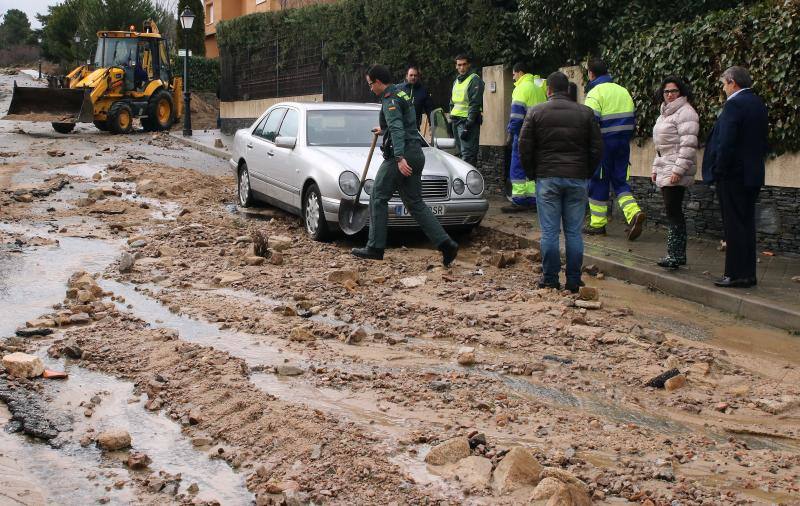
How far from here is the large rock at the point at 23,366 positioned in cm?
588

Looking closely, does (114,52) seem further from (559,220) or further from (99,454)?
(99,454)

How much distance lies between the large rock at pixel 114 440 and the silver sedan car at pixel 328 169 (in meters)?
5.84

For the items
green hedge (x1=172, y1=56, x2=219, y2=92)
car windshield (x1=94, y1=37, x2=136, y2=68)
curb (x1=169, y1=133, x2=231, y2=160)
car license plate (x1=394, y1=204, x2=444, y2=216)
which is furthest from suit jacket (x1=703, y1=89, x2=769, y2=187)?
green hedge (x1=172, y1=56, x2=219, y2=92)

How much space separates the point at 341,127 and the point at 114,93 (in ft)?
62.7

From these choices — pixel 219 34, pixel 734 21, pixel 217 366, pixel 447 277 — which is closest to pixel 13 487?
pixel 217 366

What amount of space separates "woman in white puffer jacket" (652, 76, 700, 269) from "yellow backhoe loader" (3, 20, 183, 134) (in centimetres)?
2147

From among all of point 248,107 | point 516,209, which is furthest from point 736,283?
point 248,107

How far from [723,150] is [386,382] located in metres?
4.11

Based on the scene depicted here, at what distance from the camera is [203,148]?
25062 millimetres

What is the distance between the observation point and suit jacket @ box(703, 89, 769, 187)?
8.23 metres

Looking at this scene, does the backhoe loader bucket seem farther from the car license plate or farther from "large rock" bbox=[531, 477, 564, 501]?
"large rock" bbox=[531, 477, 564, 501]

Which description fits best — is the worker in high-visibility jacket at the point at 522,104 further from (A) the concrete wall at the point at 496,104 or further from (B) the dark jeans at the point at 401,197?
(B) the dark jeans at the point at 401,197

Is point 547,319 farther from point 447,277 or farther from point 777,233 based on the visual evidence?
point 777,233

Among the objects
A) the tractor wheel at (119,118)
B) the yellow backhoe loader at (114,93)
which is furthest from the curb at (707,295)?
the tractor wheel at (119,118)
